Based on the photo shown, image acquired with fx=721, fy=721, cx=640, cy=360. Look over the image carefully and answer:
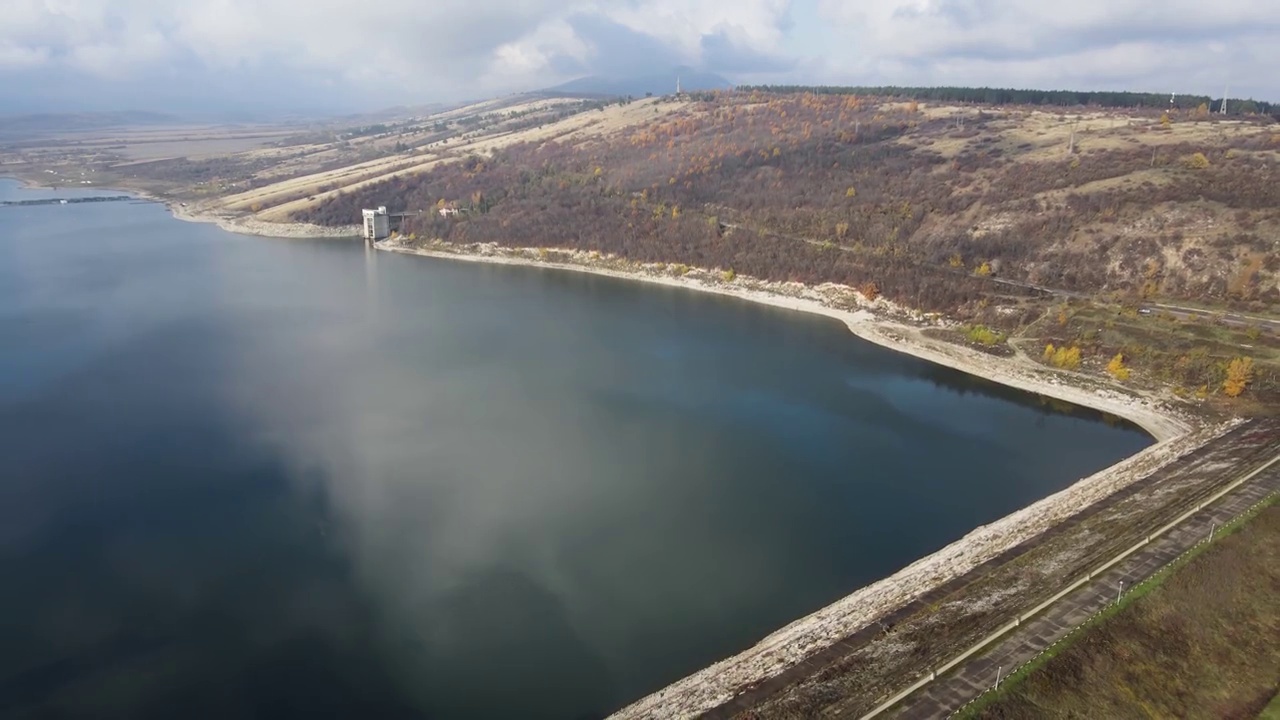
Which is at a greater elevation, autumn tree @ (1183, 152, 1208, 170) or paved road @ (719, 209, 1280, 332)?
autumn tree @ (1183, 152, 1208, 170)

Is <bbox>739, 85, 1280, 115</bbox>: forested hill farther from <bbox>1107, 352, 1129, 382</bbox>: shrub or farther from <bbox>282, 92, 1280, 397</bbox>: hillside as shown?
<bbox>1107, 352, 1129, 382</bbox>: shrub

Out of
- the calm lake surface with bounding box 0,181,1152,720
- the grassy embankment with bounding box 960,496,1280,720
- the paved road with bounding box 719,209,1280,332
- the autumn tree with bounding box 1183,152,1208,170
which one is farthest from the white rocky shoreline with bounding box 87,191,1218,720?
the autumn tree with bounding box 1183,152,1208,170

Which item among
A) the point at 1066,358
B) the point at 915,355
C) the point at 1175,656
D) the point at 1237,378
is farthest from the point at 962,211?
the point at 1175,656

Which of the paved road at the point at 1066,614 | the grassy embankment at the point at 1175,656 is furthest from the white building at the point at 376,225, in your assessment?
the grassy embankment at the point at 1175,656

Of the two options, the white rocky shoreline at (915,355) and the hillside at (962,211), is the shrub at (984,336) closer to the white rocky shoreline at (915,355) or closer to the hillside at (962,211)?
the hillside at (962,211)

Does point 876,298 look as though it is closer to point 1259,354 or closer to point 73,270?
point 1259,354

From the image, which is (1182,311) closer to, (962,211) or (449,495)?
(962,211)
